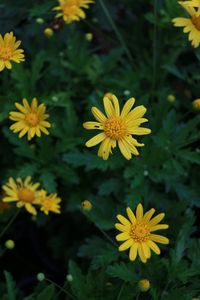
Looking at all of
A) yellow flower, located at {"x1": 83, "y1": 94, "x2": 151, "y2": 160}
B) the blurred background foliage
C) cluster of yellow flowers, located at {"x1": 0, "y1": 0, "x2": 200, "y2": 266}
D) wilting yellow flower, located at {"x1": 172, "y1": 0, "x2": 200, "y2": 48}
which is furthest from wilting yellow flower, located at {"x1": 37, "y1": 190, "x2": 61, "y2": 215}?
wilting yellow flower, located at {"x1": 172, "y1": 0, "x2": 200, "y2": 48}

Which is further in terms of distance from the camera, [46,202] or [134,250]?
[46,202]

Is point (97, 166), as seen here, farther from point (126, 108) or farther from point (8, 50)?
point (8, 50)

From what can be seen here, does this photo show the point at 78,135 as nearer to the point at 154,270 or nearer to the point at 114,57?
the point at 114,57

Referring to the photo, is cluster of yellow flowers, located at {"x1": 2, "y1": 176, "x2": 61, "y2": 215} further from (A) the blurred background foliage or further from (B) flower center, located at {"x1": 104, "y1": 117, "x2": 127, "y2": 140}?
(B) flower center, located at {"x1": 104, "y1": 117, "x2": 127, "y2": 140}

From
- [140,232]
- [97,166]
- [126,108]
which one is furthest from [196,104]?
[140,232]

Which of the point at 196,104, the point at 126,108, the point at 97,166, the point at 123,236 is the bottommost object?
the point at 123,236

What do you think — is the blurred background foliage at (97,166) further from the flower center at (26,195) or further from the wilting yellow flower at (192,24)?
the flower center at (26,195)

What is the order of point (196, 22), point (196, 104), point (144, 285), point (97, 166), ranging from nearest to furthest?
point (144, 285), point (196, 104), point (196, 22), point (97, 166)
